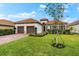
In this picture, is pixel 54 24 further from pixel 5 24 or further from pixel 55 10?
pixel 5 24

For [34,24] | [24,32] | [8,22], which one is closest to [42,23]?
[34,24]

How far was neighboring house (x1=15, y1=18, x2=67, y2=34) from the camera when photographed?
379 centimetres

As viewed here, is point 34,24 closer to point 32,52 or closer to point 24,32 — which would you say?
point 24,32

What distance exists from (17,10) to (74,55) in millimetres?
1373

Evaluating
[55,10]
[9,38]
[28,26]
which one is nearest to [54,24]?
[55,10]

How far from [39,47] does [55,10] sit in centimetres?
77

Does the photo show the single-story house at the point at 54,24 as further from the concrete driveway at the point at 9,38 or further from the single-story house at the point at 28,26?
the concrete driveway at the point at 9,38

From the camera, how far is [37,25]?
3826 millimetres

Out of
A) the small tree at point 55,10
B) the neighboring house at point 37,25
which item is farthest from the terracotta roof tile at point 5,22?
the small tree at point 55,10

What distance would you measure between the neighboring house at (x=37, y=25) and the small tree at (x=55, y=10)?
12 cm

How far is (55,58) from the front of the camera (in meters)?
3.67

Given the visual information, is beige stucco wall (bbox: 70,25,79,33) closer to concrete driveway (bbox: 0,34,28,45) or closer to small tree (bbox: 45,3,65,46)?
small tree (bbox: 45,3,65,46)

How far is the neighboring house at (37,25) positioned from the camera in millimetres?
3785

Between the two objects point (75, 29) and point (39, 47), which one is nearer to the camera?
point (39, 47)
